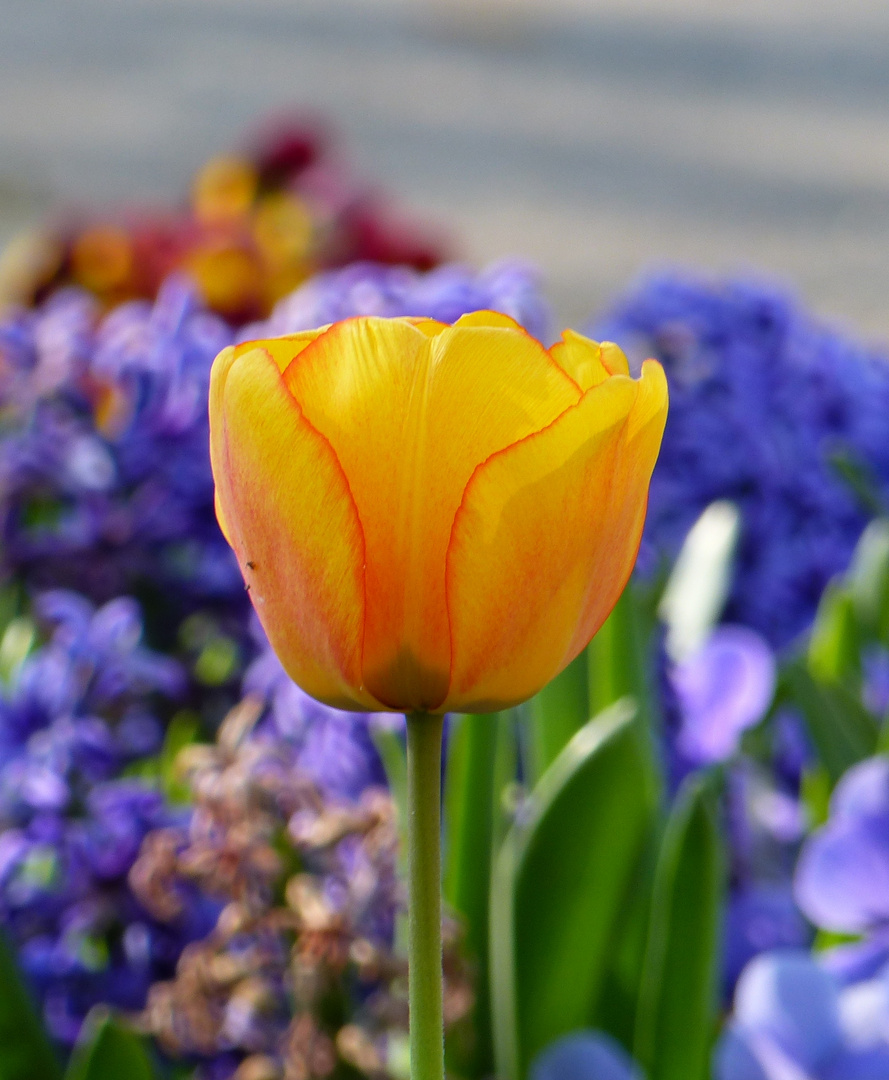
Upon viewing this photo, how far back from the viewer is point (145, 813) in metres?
0.72

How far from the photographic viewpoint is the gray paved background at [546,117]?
184 inches

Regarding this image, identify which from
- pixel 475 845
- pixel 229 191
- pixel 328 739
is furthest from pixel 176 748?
Answer: pixel 229 191

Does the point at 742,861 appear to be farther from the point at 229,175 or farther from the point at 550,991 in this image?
the point at 229,175

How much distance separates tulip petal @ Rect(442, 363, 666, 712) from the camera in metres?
0.36

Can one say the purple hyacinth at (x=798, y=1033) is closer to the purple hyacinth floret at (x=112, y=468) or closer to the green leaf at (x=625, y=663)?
the green leaf at (x=625, y=663)

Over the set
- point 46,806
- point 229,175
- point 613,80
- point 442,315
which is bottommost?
point 613,80

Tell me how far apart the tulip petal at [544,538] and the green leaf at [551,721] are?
355 mm

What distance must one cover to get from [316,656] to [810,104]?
5.58 m

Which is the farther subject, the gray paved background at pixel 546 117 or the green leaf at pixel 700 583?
the gray paved background at pixel 546 117

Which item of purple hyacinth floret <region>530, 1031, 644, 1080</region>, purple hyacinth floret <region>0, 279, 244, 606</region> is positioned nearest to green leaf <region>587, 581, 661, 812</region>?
purple hyacinth floret <region>530, 1031, 644, 1080</region>

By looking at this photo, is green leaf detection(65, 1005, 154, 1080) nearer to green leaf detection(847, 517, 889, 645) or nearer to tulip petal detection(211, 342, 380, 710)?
tulip petal detection(211, 342, 380, 710)

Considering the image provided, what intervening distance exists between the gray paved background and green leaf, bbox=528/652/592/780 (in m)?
3.29

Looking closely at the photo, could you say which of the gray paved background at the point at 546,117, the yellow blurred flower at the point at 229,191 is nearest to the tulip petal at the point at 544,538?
the yellow blurred flower at the point at 229,191

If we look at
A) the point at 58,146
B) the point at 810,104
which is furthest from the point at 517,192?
the point at 58,146
